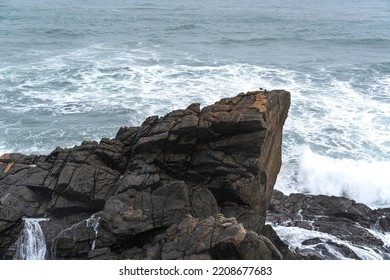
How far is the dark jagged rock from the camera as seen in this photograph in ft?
61.3

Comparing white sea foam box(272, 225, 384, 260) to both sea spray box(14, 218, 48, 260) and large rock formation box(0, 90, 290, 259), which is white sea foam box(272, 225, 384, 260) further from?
sea spray box(14, 218, 48, 260)

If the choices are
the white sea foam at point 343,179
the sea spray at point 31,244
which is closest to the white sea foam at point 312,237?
the white sea foam at point 343,179

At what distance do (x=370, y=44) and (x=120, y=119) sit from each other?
42.9 m

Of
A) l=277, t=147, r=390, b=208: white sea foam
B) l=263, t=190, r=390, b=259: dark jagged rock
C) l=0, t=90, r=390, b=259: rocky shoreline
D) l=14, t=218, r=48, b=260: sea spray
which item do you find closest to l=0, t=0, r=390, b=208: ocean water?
l=277, t=147, r=390, b=208: white sea foam

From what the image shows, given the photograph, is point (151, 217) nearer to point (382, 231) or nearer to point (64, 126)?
point (382, 231)

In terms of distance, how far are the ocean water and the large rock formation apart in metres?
9.49

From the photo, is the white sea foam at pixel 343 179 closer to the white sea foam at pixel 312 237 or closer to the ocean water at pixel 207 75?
the ocean water at pixel 207 75

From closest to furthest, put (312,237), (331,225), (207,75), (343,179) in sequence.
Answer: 1. (312,237)
2. (331,225)
3. (343,179)
4. (207,75)

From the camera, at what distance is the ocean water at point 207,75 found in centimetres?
2905

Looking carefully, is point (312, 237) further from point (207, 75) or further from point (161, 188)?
point (207, 75)

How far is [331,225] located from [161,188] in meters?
10.0

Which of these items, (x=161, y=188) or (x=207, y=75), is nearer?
(x=161, y=188)

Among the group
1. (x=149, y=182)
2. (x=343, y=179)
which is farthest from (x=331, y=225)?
(x=149, y=182)

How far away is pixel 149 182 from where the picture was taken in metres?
16.2
